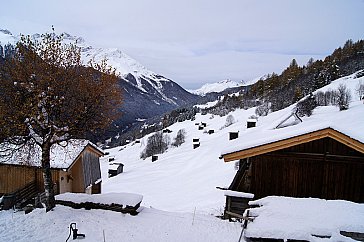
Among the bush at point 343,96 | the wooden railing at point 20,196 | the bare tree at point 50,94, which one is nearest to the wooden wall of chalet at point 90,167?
the wooden railing at point 20,196

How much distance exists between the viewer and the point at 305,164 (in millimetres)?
10969

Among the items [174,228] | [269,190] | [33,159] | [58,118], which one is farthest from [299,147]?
[33,159]

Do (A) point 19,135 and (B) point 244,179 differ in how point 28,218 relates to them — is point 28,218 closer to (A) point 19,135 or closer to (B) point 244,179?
(A) point 19,135

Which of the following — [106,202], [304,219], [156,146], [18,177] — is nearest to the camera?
[304,219]

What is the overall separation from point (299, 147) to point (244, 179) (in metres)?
2.45

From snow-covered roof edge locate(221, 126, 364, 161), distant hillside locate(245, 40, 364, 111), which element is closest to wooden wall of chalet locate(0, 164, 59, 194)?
snow-covered roof edge locate(221, 126, 364, 161)

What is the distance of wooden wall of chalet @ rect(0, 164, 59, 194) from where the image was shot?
18.6 m

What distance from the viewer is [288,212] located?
8969mm

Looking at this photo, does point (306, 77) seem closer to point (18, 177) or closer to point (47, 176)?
point (18, 177)

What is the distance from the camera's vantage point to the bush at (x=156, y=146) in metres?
72.2

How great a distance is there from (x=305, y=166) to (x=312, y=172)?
0.34 meters

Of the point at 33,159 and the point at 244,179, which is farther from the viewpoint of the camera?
the point at 33,159

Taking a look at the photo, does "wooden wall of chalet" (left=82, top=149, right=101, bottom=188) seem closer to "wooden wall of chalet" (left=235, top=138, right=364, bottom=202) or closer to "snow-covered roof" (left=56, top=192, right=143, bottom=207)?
"snow-covered roof" (left=56, top=192, right=143, bottom=207)

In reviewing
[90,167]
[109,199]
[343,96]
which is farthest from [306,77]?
[109,199]
